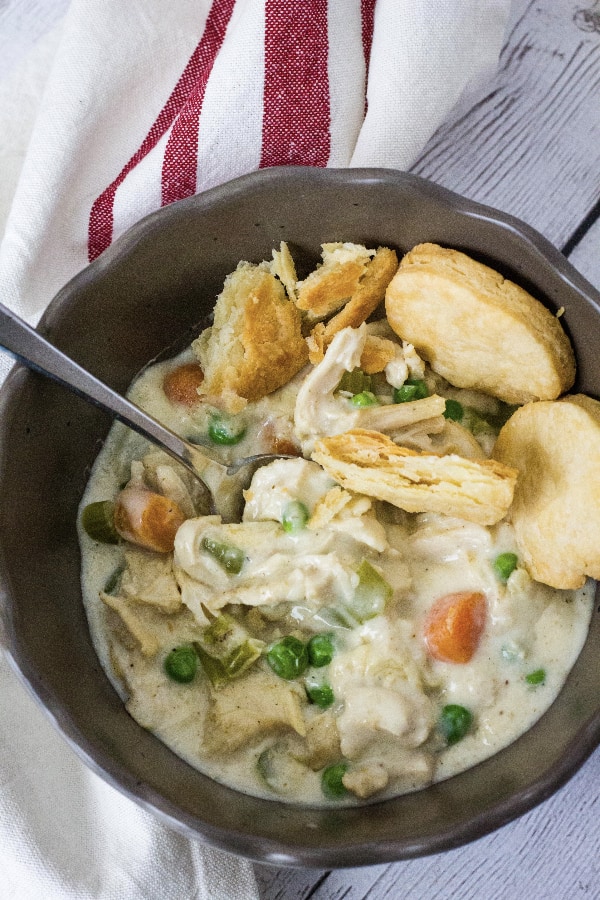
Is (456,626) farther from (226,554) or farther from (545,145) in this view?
(545,145)

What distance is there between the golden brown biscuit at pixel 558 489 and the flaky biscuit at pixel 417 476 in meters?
0.21

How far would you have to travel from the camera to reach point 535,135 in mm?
3582

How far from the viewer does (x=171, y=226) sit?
294 cm

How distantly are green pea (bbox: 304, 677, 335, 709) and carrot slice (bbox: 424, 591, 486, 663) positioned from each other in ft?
1.10

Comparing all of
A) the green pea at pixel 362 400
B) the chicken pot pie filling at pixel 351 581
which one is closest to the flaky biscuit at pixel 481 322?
the chicken pot pie filling at pixel 351 581

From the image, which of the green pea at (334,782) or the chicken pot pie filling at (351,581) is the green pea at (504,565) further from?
the green pea at (334,782)

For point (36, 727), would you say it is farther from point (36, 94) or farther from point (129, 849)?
point (36, 94)

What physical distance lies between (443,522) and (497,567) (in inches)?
8.4

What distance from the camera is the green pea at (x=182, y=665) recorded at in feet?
9.37

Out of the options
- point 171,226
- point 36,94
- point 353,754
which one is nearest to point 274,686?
point 353,754

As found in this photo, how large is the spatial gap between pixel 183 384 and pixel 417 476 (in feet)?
3.17

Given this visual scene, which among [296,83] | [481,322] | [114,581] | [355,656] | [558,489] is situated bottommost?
[114,581]

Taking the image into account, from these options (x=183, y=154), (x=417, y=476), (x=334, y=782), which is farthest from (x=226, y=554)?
(x=183, y=154)

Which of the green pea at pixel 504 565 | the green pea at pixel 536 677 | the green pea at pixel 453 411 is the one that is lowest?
the green pea at pixel 536 677
